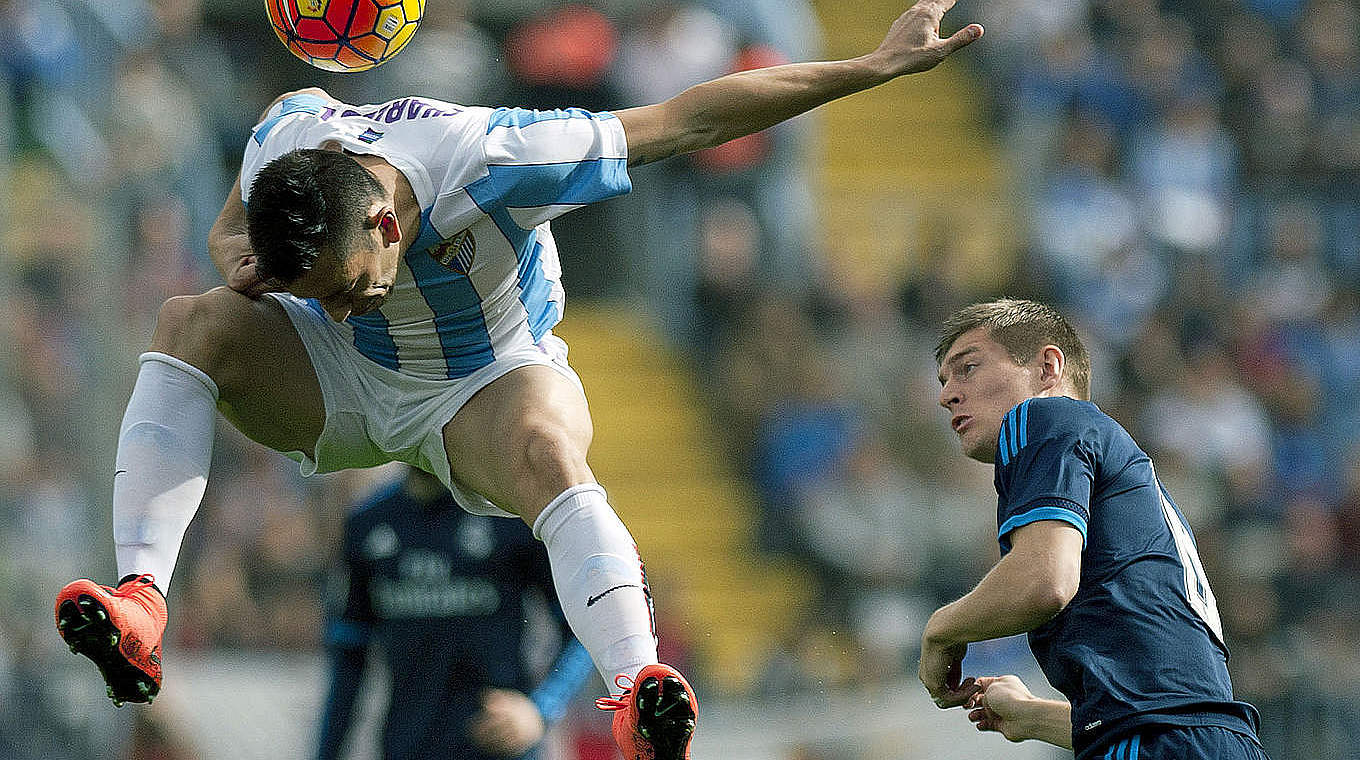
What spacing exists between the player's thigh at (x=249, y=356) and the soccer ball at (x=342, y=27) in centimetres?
78

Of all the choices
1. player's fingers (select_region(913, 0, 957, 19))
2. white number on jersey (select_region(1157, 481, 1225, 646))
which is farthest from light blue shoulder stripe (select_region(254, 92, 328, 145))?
white number on jersey (select_region(1157, 481, 1225, 646))

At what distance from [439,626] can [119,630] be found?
2115 mm

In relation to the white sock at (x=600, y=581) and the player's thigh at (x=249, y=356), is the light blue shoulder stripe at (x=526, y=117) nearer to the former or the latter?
the player's thigh at (x=249, y=356)

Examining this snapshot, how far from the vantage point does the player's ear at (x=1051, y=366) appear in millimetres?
3742

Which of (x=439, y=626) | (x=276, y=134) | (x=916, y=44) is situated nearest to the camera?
(x=276, y=134)

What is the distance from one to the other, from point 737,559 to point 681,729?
8101 mm

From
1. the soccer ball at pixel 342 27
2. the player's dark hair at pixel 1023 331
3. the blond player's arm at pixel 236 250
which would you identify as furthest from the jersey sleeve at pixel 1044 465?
the soccer ball at pixel 342 27

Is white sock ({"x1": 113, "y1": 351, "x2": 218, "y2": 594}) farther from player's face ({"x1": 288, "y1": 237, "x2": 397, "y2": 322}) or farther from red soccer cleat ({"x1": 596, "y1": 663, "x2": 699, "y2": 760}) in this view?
red soccer cleat ({"x1": 596, "y1": 663, "x2": 699, "y2": 760})

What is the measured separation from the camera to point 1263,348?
39.0 ft

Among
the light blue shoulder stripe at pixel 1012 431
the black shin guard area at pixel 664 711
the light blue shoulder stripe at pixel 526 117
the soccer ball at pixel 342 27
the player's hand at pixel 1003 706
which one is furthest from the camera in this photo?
the soccer ball at pixel 342 27

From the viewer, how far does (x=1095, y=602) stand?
340 centimetres

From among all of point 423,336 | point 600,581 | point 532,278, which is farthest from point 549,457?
point 532,278

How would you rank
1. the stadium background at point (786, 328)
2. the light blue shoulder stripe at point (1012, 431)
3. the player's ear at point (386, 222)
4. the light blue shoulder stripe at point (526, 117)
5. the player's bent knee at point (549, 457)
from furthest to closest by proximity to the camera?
the stadium background at point (786, 328), the light blue shoulder stripe at point (526, 117), the player's bent knee at point (549, 457), the player's ear at point (386, 222), the light blue shoulder stripe at point (1012, 431)

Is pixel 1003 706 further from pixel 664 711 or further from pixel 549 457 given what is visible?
pixel 549 457
